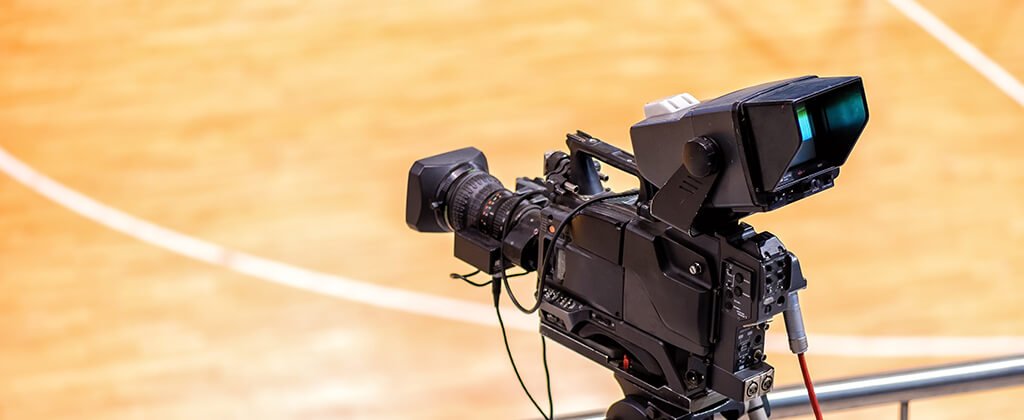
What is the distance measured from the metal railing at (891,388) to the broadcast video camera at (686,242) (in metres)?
0.06

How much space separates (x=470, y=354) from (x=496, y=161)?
102 cm

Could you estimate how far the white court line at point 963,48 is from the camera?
4.92 m

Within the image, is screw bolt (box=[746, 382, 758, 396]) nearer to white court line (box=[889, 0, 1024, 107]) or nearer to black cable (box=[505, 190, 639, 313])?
black cable (box=[505, 190, 639, 313])

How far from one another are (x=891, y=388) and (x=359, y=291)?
2384mm

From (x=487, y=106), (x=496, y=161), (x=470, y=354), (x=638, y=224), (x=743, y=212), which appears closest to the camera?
(x=743, y=212)

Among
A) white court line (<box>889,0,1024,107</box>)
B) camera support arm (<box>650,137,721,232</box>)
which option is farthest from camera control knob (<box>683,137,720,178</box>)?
white court line (<box>889,0,1024,107</box>)

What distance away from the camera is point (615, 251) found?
1668mm

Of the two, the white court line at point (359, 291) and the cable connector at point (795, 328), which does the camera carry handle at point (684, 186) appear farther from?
the white court line at point (359, 291)

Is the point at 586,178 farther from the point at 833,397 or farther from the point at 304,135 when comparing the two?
the point at 304,135

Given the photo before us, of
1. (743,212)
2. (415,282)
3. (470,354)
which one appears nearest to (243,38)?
(415,282)

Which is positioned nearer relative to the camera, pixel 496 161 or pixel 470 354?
pixel 470 354

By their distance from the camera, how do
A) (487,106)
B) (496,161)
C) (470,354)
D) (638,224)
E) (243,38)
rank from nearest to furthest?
(638,224), (470,354), (496,161), (487,106), (243,38)

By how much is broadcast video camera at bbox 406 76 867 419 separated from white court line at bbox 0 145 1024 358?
5.94 ft

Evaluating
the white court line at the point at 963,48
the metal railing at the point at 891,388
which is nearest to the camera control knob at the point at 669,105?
the metal railing at the point at 891,388
